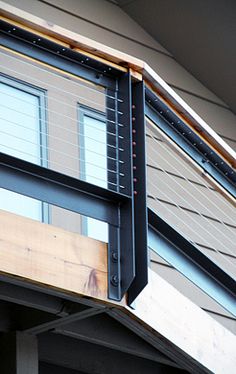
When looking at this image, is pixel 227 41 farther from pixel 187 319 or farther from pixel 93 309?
pixel 93 309

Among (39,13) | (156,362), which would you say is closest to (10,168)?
(156,362)

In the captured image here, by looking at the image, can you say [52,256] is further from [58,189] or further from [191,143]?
[191,143]

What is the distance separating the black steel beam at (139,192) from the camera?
4039 mm

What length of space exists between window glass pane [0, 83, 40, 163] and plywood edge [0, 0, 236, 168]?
4.10 ft

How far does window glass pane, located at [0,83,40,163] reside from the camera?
5766 millimetres

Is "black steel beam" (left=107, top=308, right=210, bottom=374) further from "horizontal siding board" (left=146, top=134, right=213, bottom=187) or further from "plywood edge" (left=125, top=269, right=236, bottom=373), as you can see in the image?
"horizontal siding board" (left=146, top=134, right=213, bottom=187)

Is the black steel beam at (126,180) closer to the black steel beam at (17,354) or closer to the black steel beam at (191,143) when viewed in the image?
the black steel beam at (191,143)

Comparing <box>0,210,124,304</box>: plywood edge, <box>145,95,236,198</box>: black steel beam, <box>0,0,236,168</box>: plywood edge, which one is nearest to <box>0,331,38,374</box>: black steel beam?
<box>0,210,124,304</box>: plywood edge

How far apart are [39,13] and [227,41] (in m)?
1.59

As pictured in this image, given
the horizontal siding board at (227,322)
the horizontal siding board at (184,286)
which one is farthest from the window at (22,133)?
the horizontal siding board at (227,322)

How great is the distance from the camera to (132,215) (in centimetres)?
409

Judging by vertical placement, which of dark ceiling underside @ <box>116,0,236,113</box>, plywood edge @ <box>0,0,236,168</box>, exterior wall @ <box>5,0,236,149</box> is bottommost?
plywood edge @ <box>0,0,236,168</box>

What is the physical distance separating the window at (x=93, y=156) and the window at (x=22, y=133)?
0.26 meters

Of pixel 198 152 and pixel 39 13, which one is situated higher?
pixel 39 13
